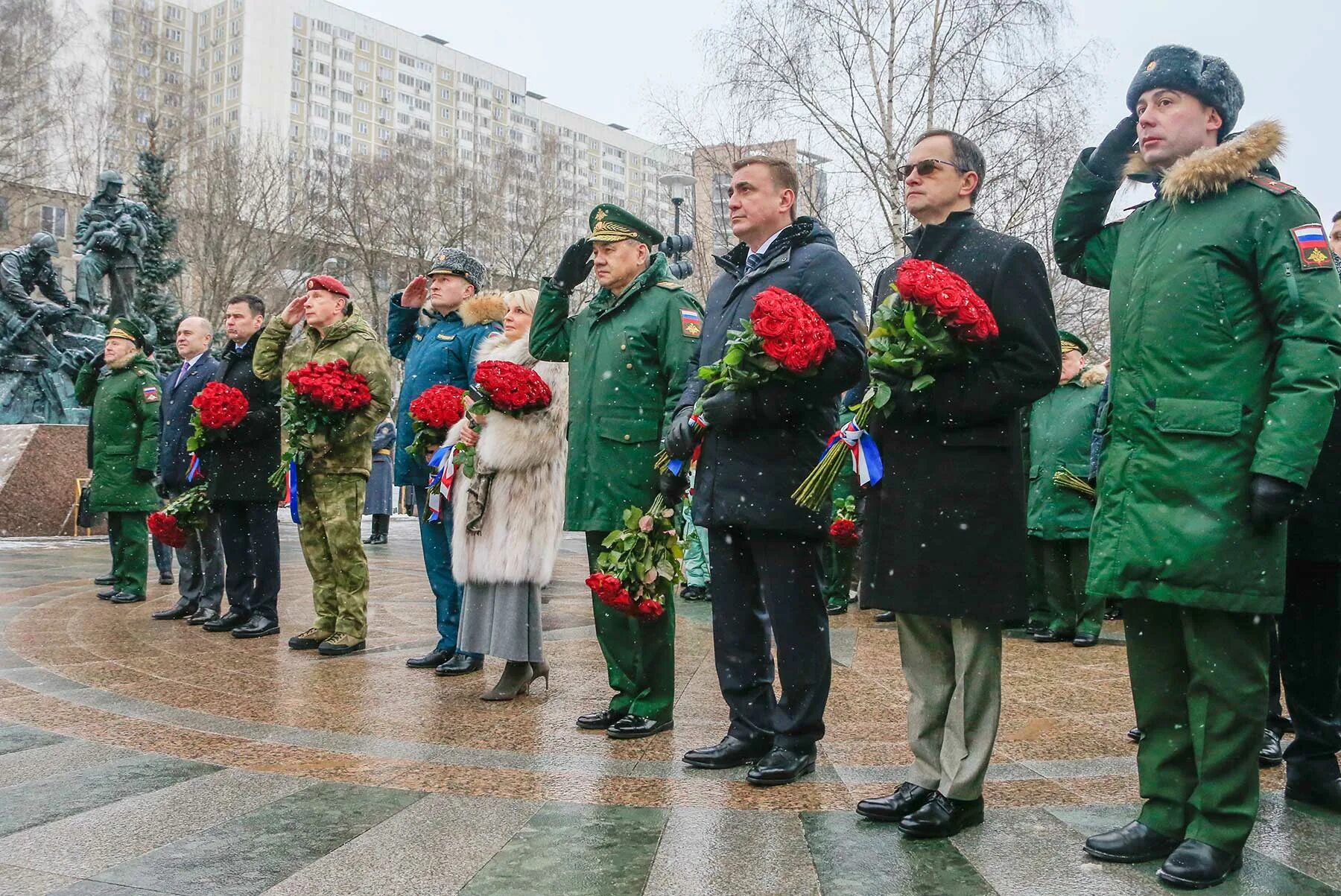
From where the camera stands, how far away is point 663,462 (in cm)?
482

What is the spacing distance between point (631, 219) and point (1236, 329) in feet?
9.04

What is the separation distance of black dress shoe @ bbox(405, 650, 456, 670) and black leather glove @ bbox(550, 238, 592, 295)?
2385 millimetres

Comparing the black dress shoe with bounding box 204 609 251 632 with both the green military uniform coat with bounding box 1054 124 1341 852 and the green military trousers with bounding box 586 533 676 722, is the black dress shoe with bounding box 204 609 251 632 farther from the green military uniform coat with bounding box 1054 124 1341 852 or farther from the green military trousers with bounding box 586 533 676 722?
the green military uniform coat with bounding box 1054 124 1341 852

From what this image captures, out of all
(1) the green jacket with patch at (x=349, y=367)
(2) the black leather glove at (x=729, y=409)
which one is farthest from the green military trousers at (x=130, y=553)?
(2) the black leather glove at (x=729, y=409)

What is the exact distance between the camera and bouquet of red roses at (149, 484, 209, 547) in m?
8.30

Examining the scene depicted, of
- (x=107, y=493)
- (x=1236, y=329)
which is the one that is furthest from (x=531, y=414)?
(x=107, y=493)

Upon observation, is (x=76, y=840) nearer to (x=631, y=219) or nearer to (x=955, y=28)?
(x=631, y=219)

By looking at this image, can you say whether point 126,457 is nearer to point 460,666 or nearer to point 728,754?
point 460,666

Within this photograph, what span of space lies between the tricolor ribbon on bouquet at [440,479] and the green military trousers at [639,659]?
5.20ft

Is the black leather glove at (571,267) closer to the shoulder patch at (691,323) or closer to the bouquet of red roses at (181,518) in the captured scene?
Answer: the shoulder patch at (691,323)

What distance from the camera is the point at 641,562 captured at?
4.82 meters

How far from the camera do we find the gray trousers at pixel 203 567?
8414mm

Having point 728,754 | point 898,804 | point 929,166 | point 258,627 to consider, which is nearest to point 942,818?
point 898,804

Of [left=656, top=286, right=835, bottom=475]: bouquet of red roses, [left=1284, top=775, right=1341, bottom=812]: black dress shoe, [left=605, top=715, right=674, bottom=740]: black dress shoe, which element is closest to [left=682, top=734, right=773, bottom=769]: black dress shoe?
[left=605, top=715, right=674, bottom=740]: black dress shoe
